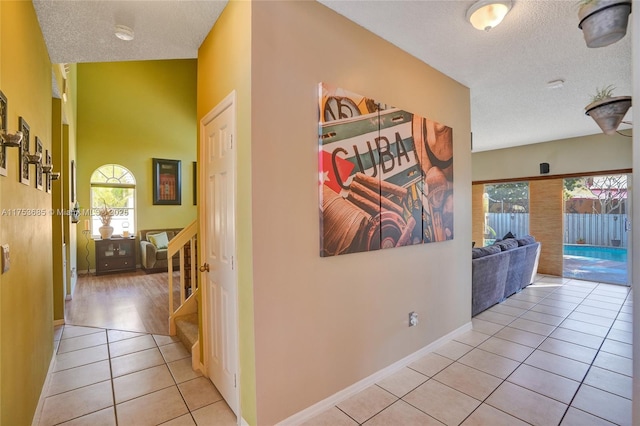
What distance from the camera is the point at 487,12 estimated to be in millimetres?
2006

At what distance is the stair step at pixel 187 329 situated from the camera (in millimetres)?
2850

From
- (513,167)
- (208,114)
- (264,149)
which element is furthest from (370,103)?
(513,167)

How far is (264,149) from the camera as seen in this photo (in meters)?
1.74

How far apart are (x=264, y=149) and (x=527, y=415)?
7.83 ft

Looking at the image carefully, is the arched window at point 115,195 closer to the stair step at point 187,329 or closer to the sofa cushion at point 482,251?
the stair step at point 187,329

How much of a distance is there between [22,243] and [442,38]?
317 centimetres

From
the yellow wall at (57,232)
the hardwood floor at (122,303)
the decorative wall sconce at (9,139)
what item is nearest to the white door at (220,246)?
the decorative wall sconce at (9,139)

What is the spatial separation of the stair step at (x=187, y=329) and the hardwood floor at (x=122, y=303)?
22 cm

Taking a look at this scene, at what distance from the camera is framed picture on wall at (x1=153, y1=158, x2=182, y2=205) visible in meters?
7.17

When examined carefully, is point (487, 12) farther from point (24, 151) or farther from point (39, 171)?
point (39, 171)

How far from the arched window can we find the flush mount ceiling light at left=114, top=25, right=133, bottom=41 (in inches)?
219

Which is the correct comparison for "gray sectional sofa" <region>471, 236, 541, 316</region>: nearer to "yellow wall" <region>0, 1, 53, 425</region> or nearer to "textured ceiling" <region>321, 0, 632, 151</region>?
"textured ceiling" <region>321, 0, 632, 151</region>

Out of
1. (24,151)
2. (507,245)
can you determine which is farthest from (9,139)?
(507,245)

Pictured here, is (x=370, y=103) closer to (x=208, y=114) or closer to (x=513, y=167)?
(x=208, y=114)
